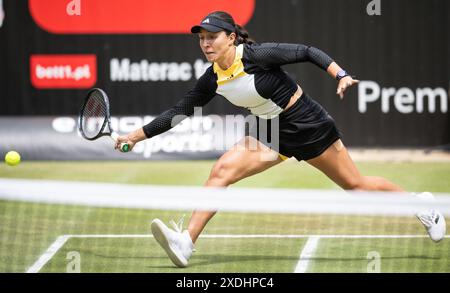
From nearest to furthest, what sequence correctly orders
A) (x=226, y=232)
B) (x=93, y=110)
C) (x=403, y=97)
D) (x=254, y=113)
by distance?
(x=254, y=113)
(x=93, y=110)
(x=226, y=232)
(x=403, y=97)

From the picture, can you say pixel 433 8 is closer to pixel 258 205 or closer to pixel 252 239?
pixel 252 239

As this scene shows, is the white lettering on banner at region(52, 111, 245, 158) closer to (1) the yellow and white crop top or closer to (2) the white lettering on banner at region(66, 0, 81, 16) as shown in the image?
(2) the white lettering on banner at region(66, 0, 81, 16)

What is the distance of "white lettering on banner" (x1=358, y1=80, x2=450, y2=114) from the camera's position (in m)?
11.5

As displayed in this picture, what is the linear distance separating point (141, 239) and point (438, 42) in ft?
17.4

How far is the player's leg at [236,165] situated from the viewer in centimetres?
621

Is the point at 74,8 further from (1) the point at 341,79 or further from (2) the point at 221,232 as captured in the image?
(1) the point at 341,79

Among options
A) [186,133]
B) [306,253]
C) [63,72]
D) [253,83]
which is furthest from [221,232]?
[63,72]

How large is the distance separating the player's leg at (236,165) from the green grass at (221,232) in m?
0.29

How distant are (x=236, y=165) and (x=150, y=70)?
5394 mm

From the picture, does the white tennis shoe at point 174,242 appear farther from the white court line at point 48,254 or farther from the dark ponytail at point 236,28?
the dark ponytail at point 236,28

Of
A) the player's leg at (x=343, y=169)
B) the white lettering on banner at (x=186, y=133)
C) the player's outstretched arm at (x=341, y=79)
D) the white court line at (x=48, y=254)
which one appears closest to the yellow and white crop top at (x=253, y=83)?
the player's outstretched arm at (x=341, y=79)

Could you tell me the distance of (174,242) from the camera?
613 cm

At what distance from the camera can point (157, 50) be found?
11.6 m
